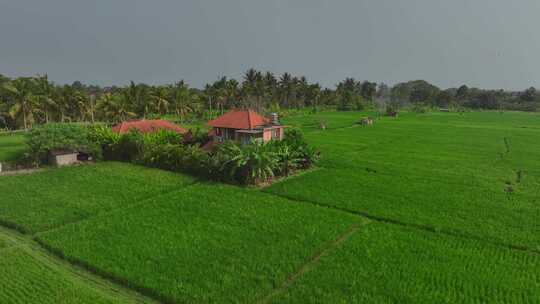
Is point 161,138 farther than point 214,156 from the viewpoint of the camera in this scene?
Yes

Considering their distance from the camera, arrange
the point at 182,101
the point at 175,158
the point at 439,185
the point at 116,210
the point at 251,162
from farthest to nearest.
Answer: the point at 182,101
the point at 175,158
the point at 251,162
the point at 439,185
the point at 116,210

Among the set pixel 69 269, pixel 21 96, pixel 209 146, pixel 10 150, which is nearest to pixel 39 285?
pixel 69 269

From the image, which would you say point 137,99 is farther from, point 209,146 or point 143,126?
point 209,146

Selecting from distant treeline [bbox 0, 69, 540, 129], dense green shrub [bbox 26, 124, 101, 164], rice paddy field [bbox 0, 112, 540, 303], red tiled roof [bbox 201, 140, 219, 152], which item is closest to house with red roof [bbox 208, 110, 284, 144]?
red tiled roof [bbox 201, 140, 219, 152]

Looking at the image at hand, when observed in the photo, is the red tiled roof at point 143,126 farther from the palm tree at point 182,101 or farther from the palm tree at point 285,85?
the palm tree at point 285,85

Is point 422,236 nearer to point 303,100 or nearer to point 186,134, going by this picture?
point 186,134

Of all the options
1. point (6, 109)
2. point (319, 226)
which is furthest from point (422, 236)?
point (6, 109)
